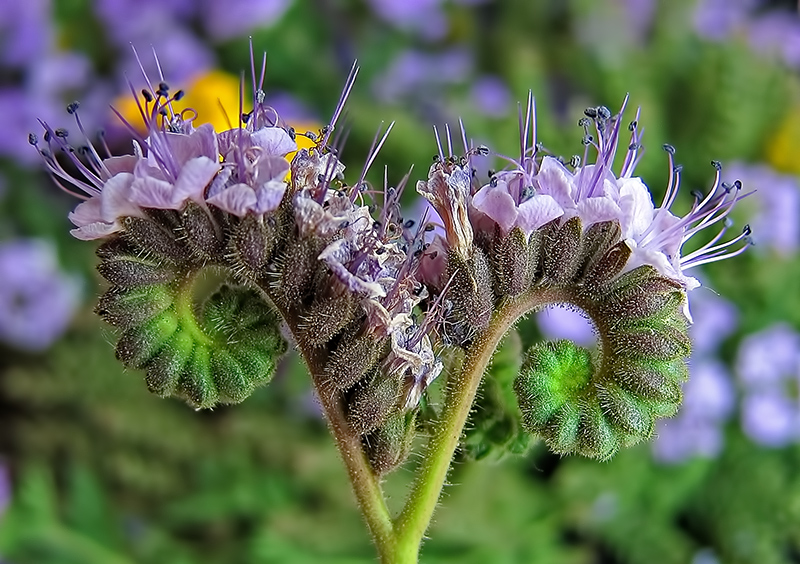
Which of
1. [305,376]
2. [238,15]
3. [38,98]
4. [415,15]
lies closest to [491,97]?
[415,15]

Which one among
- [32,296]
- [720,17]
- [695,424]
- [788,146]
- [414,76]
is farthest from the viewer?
[720,17]

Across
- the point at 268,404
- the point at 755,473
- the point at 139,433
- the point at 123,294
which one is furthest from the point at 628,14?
the point at 123,294

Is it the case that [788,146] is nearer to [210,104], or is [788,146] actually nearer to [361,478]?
[210,104]

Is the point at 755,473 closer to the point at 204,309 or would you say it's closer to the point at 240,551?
the point at 240,551

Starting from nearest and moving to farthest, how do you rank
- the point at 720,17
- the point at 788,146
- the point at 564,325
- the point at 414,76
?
the point at 564,325, the point at 788,146, the point at 414,76, the point at 720,17

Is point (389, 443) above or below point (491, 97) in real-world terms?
above

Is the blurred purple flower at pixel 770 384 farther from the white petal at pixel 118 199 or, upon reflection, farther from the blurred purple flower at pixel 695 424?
the white petal at pixel 118 199

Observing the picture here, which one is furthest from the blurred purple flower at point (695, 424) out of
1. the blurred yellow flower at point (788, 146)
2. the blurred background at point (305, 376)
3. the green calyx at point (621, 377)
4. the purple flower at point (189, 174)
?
the purple flower at point (189, 174)
